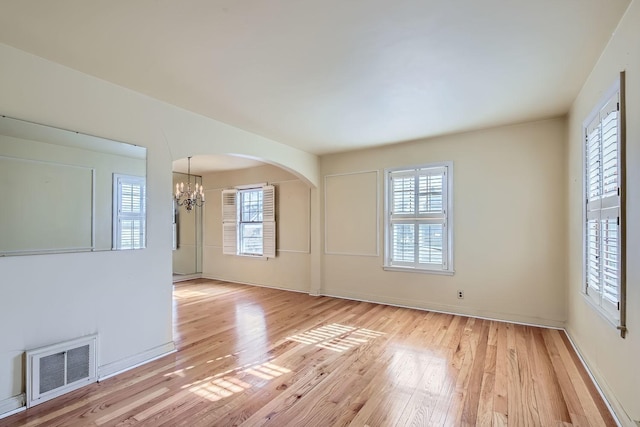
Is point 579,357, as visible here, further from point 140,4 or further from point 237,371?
point 140,4

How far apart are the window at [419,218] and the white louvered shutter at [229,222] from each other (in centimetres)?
366

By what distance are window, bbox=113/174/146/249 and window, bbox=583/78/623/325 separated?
390 centimetres

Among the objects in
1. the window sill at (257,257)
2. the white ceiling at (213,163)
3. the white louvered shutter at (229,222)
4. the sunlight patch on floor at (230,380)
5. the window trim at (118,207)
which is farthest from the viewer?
the white louvered shutter at (229,222)

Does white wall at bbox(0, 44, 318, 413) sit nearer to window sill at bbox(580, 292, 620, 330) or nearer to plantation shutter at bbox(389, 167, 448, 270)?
plantation shutter at bbox(389, 167, 448, 270)

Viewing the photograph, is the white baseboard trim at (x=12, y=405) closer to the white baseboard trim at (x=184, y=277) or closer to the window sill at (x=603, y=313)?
the window sill at (x=603, y=313)

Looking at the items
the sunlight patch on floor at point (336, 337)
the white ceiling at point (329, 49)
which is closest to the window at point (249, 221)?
→ the sunlight patch on floor at point (336, 337)

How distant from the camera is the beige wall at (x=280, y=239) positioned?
6098 millimetres

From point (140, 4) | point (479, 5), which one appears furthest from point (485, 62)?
point (140, 4)

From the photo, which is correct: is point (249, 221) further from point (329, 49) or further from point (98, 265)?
point (329, 49)

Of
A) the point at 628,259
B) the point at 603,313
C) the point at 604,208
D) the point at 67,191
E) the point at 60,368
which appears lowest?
the point at 60,368

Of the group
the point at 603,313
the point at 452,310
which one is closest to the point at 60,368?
the point at 603,313

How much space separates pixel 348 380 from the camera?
8.58 ft

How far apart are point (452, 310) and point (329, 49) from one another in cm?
398

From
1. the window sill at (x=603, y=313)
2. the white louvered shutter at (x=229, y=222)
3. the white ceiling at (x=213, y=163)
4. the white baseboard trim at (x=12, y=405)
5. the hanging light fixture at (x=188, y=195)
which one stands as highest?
the white ceiling at (x=213, y=163)
